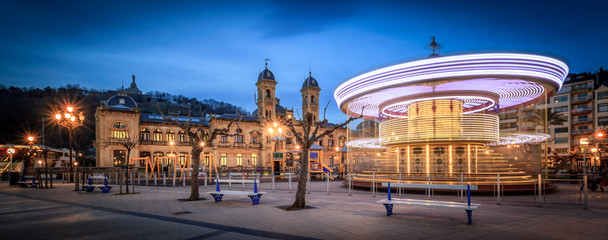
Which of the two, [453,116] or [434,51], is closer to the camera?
[453,116]

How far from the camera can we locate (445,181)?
730 inches

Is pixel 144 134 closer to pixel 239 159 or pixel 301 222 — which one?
pixel 239 159

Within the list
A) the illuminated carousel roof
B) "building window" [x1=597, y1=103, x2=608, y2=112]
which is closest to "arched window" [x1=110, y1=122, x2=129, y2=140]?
the illuminated carousel roof

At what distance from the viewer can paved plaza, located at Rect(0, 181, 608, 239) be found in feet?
26.7

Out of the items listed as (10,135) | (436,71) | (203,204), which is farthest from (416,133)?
(10,135)

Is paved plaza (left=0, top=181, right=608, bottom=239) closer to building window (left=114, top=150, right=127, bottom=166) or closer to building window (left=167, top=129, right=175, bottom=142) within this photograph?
building window (left=114, top=150, right=127, bottom=166)

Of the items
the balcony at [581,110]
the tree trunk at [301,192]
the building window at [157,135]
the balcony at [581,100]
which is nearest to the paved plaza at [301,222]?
the tree trunk at [301,192]

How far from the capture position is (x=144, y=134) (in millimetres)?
55719

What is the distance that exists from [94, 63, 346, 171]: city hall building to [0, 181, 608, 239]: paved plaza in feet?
116

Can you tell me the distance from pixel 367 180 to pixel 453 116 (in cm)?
587

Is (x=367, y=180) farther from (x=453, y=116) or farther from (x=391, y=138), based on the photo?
(x=453, y=116)

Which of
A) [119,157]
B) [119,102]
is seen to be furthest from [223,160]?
[119,102]

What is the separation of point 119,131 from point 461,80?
49871 mm

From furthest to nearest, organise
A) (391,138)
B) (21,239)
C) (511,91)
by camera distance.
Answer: (391,138), (511,91), (21,239)
